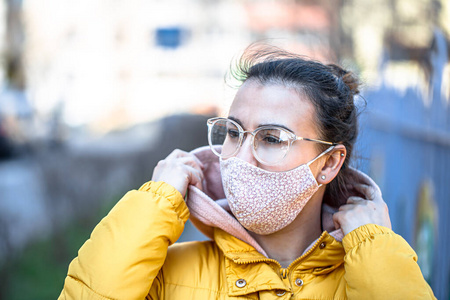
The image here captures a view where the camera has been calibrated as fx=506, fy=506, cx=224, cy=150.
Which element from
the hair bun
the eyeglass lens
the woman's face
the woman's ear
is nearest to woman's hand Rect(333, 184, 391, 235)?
the woman's ear

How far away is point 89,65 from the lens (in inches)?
440

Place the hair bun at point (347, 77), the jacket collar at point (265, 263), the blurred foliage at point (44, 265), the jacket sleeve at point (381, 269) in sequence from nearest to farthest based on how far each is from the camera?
the jacket sleeve at point (381, 269), the jacket collar at point (265, 263), the hair bun at point (347, 77), the blurred foliage at point (44, 265)

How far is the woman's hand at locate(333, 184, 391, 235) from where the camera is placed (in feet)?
7.10

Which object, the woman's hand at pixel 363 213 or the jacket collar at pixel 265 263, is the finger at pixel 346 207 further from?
the jacket collar at pixel 265 263

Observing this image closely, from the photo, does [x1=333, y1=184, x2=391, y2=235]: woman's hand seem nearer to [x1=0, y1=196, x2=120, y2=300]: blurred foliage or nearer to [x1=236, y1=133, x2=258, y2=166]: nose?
[x1=236, y1=133, x2=258, y2=166]: nose

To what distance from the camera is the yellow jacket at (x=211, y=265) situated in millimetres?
1971

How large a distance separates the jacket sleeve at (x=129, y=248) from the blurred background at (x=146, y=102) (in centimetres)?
83

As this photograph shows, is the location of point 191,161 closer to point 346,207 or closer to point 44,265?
point 346,207

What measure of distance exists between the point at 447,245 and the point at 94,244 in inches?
104

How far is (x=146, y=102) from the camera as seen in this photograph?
1308 cm

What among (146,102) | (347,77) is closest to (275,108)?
(347,77)

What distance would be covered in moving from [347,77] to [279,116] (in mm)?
535

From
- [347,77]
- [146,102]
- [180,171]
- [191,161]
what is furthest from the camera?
[146,102]

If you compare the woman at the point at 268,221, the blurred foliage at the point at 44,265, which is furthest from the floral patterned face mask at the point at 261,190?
the blurred foliage at the point at 44,265
